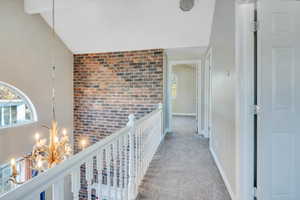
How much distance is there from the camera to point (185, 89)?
8586 mm

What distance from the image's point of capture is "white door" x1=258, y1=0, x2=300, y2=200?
1.65m

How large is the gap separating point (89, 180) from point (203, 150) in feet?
9.60

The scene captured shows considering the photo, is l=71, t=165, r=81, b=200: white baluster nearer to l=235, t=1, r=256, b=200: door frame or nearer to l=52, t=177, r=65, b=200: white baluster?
l=52, t=177, r=65, b=200: white baluster

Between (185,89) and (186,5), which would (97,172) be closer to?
(186,5)

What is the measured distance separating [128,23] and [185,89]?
5.47 m

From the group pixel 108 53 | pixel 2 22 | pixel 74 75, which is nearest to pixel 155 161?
pixel 108 53

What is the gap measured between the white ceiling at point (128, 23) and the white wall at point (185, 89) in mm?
4647

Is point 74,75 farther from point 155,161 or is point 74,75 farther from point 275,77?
point 275,77

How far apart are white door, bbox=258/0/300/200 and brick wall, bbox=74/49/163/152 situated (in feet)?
8.57

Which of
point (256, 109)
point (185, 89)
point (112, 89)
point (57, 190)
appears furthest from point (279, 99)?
point (185, 89)

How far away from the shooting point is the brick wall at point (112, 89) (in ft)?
13.8

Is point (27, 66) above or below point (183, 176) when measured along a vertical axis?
above

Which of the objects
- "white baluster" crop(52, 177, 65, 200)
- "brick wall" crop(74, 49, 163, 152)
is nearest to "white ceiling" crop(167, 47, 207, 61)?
"brick wall" crop(74, 49, 163, 152)

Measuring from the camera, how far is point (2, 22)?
298cm
